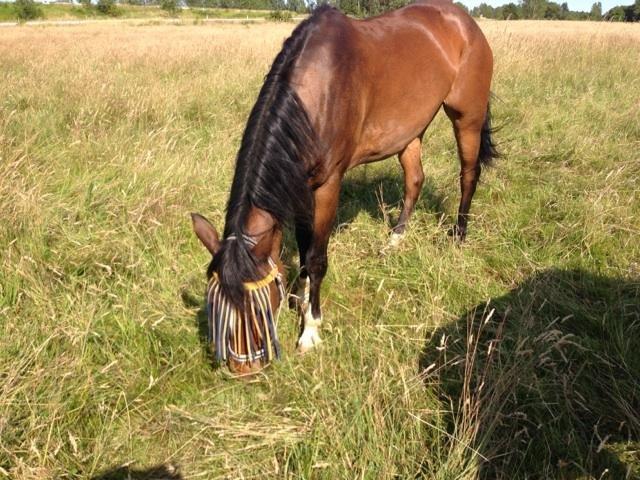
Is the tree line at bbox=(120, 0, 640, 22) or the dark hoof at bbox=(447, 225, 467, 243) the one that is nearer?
the dark hoof at bbox=(447, 225, 467, 243)

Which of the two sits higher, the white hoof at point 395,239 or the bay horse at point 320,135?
the bay horse at point 320,135

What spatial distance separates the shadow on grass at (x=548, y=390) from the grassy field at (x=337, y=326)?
0.01 m

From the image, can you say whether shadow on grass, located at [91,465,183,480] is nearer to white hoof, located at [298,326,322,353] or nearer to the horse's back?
white hoof, located at [298,326,322,353]

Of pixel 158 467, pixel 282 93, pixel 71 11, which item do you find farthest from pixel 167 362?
pixel 71 11

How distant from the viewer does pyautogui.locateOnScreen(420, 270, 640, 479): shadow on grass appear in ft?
5.78

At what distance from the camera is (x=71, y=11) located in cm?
5538

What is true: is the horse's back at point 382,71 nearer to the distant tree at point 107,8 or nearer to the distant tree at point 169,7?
the distant tree at point 169,7

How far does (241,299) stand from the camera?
185 centimetres

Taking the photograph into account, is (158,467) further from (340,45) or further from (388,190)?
(388,190)

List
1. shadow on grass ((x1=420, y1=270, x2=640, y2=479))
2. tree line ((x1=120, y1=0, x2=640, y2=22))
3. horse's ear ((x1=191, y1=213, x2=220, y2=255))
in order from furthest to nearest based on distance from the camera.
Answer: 1. tree line ((x1=120, y1=0, x2=640, y2=22))
2. horse's ear ((x1=191, y1=213, x2=220, y2=255))
3. shadow on grass ((x1=420, y1=270, x2=640, y2=479))

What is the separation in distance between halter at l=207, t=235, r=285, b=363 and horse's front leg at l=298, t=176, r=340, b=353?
0.65 meters

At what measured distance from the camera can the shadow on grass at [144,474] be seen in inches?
69.6

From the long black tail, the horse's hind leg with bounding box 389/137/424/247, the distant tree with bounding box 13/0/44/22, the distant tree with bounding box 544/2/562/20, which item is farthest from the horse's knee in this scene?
the distant tree with bounding box 544/2/562/20

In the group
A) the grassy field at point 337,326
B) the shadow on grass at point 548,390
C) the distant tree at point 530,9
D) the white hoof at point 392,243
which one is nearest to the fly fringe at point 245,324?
the grassy field at point 337,326
